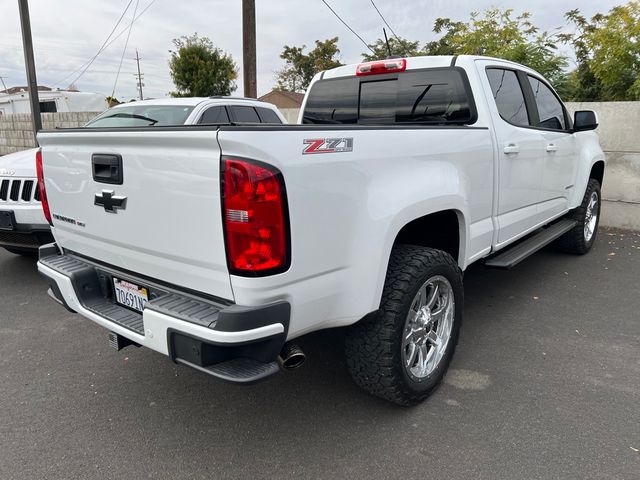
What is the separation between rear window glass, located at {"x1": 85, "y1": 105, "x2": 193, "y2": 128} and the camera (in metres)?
6.07

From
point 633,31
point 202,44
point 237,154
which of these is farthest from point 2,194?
point 202,44

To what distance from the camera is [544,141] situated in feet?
13.4

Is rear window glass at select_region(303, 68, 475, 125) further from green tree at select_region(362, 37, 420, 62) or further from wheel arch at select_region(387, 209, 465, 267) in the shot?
green tree at select_region(362, 37, 420, 62)

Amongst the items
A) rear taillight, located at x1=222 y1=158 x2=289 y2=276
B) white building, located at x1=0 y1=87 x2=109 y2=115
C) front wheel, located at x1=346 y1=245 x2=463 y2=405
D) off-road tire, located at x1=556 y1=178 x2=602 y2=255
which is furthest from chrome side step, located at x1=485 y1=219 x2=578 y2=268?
white building, located at x1=0 y1=87 x2=109 y2=115

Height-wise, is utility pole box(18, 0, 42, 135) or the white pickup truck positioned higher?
utility pole box(18, 0, 42, 135)

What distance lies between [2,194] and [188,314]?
3670 millimetres

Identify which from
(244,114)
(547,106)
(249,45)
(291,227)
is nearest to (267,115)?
(244,114)

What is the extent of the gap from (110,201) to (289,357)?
1.14 m

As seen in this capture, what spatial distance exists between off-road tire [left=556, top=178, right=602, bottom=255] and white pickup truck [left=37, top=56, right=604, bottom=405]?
86.6 inches

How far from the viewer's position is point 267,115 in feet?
23.4

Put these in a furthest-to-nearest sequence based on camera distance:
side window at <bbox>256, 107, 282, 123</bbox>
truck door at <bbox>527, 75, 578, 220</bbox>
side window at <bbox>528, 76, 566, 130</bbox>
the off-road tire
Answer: side window at <bbox>256, 107, 282, 123</bbox> < the off-road tire < side window at <bbox>528, 76, 566, 130</bbox> < truck door at <bbox>527, 75, 578, 220</bbox>

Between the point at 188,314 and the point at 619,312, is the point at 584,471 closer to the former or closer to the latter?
the point at 188,314

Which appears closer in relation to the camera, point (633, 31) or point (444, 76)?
point (444, 76)

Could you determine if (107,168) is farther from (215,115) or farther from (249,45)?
(249,45)
